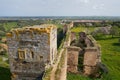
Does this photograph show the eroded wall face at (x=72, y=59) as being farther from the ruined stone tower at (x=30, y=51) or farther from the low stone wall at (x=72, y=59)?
the ruined stone tower at (x=30, y=51)

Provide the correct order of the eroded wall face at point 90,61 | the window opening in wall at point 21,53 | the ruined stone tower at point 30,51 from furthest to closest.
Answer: the eroded wall face at point 90,61 → the window opening in wall at point 21,53 → the ruined stone tower at point 30,51

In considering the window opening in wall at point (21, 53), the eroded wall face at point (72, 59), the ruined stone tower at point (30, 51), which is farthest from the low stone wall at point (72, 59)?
the window opening in wall at point (21, 53)

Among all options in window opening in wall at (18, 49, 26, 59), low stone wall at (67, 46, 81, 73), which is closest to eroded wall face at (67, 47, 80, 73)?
low stone wall at (67, 46, 81, 73)

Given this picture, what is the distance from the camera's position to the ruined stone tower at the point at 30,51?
876cm

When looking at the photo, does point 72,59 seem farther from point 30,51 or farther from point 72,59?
point 30,51

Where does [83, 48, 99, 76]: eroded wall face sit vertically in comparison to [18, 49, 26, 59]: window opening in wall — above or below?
below

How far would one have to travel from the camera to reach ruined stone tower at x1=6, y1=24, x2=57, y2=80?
28.7ft

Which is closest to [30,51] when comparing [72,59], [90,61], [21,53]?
[21,53]

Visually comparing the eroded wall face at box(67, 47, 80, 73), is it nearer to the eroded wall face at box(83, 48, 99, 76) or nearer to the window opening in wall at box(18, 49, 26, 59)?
the eroded wall face at box(83, 48, 99, 76)

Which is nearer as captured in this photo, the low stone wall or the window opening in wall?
the window opening in wall

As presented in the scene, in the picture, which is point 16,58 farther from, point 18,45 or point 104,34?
point 104,34

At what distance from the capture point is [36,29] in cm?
870

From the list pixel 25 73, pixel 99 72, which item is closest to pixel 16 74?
pixel 25 73

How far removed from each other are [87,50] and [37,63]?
10.4 meters
